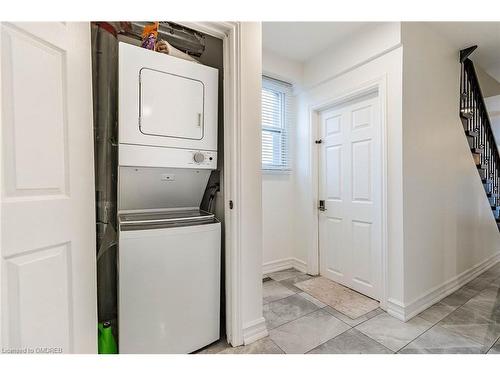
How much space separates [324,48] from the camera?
2408 mm

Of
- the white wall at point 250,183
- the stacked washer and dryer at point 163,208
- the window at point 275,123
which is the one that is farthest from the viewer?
the window at point 275,123

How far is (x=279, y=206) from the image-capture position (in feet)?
9.25

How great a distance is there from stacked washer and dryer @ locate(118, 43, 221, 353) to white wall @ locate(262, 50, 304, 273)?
1276mm

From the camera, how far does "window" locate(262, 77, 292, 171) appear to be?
8.92 feet

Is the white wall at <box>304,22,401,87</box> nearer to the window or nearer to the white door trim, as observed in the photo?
the window

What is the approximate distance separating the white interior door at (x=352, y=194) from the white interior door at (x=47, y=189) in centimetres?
217

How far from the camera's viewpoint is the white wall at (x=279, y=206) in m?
2.61

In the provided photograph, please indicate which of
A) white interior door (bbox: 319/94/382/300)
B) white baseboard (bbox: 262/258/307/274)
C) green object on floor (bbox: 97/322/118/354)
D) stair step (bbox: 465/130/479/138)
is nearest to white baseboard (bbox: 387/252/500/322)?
white interior door (bbox: 319/94/382/300)

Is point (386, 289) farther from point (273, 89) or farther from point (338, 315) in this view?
point (273, 89)

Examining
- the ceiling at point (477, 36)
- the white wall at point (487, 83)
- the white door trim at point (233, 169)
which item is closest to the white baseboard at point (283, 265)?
the white door trim at point (233, 169)

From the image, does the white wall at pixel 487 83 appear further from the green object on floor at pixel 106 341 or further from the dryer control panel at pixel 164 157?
the green object on floor at pixel 106 341

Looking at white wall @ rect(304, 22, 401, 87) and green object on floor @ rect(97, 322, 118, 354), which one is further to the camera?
white wall @ rect(304, 22, 401, 87)

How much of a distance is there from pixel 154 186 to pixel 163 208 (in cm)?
19
